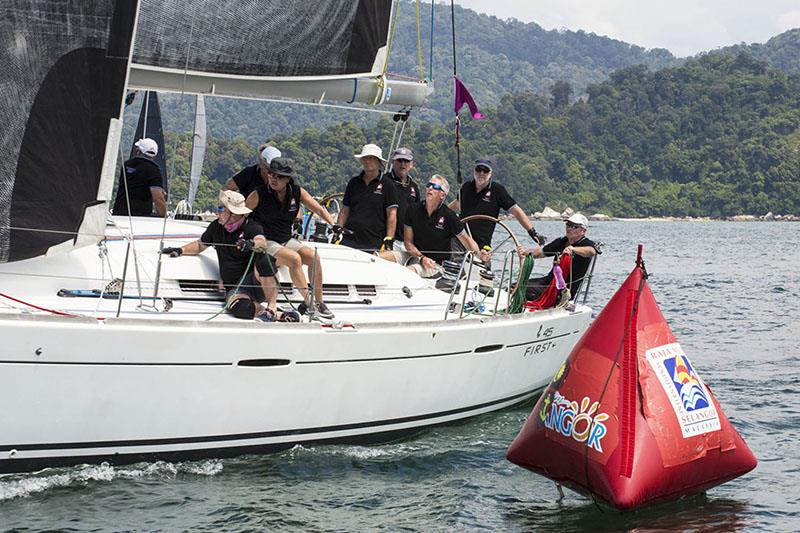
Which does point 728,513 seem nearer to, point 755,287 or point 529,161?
point 755,287

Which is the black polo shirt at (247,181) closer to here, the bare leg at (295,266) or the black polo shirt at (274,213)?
the black polo shirt at (274,213)

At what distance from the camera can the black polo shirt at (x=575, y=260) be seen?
9.85 m

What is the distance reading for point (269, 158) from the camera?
7996 mm

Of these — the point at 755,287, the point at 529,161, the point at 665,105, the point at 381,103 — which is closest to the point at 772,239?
the point at 755,287

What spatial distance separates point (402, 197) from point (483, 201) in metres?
0.91

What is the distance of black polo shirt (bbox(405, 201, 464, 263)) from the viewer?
9523 millimetres

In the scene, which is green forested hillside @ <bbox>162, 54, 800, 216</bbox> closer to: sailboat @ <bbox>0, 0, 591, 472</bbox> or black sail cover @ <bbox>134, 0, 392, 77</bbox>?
black sail cover @ <bbox>134, 0, 392, 77</bbox>

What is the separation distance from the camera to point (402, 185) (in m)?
9.95

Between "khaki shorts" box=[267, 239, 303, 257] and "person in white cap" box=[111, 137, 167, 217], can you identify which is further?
"person in white cap" box=[111, 137, 167, 217]

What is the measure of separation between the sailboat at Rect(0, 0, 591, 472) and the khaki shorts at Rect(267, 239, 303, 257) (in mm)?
328

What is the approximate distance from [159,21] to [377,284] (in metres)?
2.52

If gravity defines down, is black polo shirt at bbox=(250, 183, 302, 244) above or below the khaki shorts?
above

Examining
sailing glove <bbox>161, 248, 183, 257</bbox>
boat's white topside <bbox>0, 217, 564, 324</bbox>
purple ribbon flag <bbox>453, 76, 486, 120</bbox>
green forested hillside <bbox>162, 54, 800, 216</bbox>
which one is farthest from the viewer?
green forested hillside <bbox>162, 54, 800, 216</bbox>

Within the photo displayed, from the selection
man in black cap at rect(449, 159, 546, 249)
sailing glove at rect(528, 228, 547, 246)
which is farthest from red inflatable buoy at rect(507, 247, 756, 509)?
man in black cap at rect(449, 159, 546, 249)
